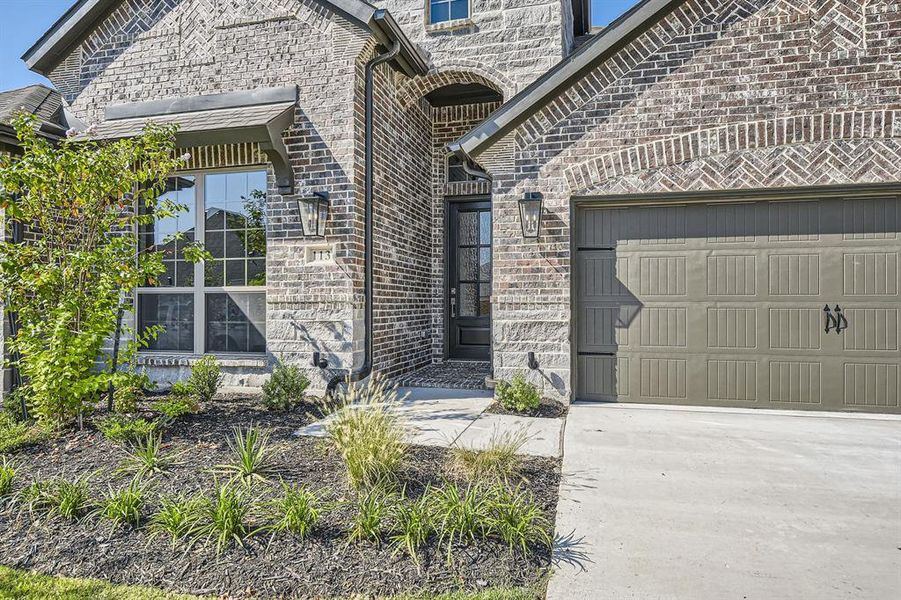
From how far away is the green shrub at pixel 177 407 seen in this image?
498cm

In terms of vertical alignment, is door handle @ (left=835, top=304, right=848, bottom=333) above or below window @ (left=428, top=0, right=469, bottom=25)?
below

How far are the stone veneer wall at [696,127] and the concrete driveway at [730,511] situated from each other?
5.89ft

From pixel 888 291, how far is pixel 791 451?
8.06 ft

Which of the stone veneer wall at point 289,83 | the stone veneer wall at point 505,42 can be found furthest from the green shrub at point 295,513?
the stone veneer wall at point 505,42

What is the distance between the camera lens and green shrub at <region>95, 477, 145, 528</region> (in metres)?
3.01

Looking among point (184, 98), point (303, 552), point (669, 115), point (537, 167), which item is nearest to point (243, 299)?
point (184, 98)

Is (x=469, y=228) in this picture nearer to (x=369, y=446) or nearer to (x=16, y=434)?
(x=369, y=446)

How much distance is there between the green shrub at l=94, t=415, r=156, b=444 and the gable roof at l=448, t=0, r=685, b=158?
416 centimetres

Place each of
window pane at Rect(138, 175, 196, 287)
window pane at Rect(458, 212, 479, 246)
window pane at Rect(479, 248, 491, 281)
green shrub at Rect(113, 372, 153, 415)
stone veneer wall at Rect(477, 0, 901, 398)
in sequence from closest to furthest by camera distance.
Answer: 1. green shrub at Rect(113, 372, 153, 415)
2. stone veneer wall at Rect(477, 0, 901, 398)
3. window pane at Rect(138, 175, 196, 287)
4. window pane at Rect(479, 248, 491, 281)
5. window pane at Rect(458, 212, 479, 246)

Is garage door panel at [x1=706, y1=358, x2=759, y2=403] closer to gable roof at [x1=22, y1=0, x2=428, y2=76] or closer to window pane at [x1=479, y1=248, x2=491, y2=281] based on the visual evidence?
window pane at [x1=479, y1=248, x2=491, y2=281]

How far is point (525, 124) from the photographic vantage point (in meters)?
6.14

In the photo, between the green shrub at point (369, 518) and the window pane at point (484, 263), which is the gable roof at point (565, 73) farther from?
the green shrub at point (369, 518)

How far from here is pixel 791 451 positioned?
4.38 m

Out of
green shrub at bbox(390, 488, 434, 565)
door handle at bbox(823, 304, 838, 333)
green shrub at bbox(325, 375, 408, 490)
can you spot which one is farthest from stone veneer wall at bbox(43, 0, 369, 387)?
door handle at bbox(823, 304, 838, 333)
